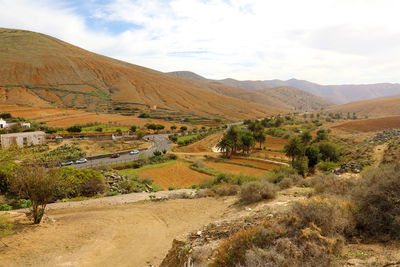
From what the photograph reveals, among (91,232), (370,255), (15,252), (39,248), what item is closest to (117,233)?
(91,232)

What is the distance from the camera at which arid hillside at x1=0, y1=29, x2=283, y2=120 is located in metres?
95.6

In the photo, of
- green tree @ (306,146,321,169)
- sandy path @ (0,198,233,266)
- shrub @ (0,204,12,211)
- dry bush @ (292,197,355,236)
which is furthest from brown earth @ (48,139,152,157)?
dry bush @ (292,197,355,236)

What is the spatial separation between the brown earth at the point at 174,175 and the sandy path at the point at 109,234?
1207 cm

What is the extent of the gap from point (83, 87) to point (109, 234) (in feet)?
380

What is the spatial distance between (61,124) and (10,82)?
57.9 m

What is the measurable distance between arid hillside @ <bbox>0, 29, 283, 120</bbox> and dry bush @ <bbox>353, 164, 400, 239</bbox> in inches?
3789

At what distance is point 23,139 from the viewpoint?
37.2 meters

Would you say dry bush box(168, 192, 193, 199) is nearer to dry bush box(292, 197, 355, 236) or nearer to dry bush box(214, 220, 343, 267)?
dry bush box(214, 220, 343, 267)

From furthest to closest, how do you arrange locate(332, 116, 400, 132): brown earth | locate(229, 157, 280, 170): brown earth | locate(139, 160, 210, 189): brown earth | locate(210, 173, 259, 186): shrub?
1. locate(332, 116, 400, 132): brown earth
2. locate(229, 157, 280, 170): brown earth
3. locate(139, 160, 210, 189): brown earth
4. locate(210, 173, 259, 186): shrub

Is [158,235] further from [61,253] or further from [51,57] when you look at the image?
[51,57]

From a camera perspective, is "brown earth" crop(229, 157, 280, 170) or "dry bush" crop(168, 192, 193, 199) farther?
"brown earth" crop(229, 157, 280, 170)

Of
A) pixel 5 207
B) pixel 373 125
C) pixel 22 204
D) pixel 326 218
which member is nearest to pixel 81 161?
pixel 22 204

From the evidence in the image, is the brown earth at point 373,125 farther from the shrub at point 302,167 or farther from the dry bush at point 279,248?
the dry bush at point 279,248

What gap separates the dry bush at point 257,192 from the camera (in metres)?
12.8
